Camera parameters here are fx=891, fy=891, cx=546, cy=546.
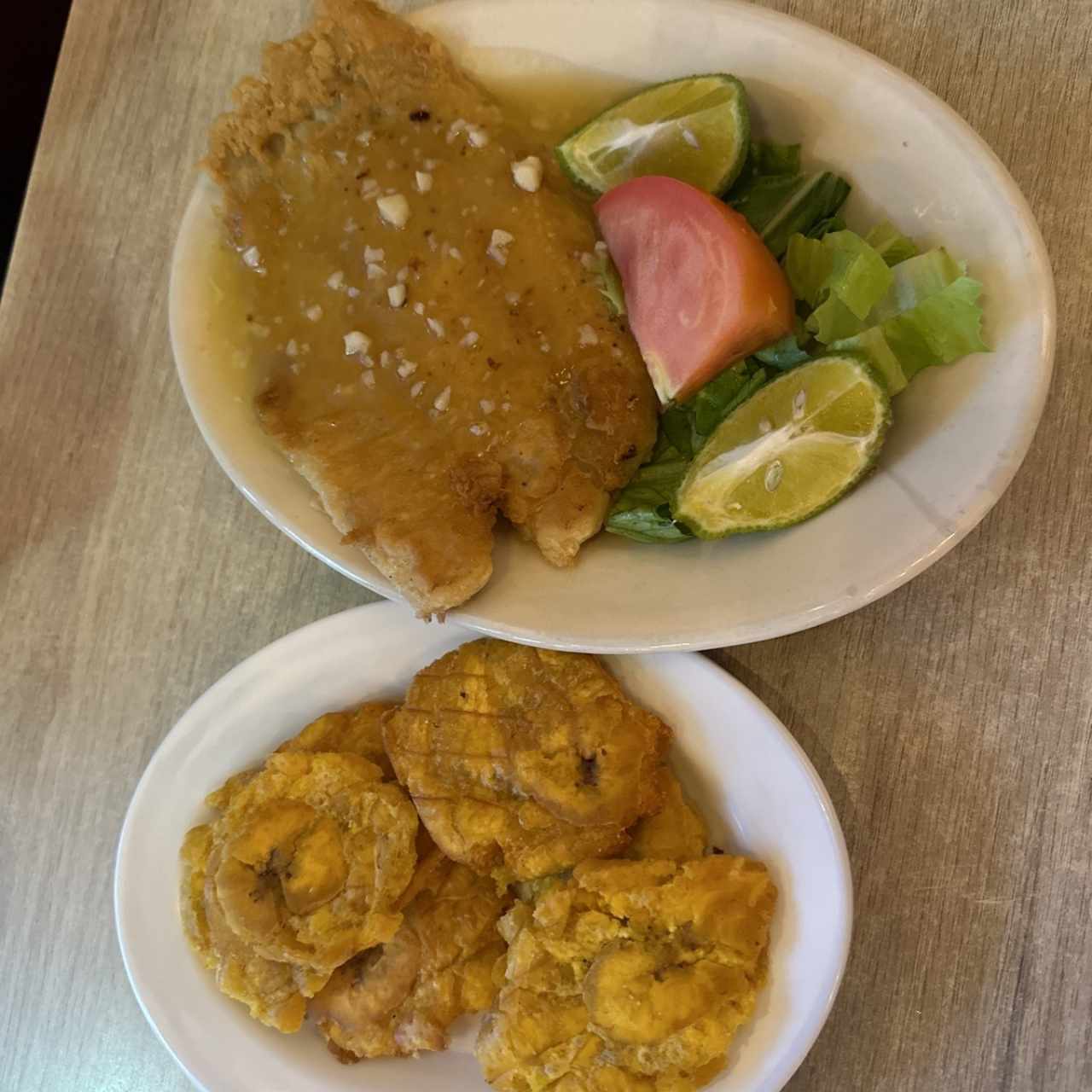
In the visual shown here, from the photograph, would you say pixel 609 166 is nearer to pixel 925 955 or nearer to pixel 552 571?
pixel 552 571

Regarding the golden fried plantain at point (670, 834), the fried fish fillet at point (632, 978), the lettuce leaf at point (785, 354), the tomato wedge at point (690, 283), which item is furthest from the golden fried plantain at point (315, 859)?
the lettuce leaf at point (785, 354)

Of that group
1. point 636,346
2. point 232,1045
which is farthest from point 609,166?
point 232,1045

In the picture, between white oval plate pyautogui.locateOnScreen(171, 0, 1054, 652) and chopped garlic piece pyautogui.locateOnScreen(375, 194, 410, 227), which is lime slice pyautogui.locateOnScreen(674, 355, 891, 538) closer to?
white oval plate pyautogui.locateOnScreen(171, 0, 1054, 652)

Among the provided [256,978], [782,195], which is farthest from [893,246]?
[256,978]

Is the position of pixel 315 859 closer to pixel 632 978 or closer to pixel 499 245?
pixel 632 978

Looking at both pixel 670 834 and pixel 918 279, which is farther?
pixel 670 834

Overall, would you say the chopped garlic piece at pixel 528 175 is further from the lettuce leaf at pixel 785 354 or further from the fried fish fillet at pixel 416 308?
the lettuce leaf at pixel 785 354
